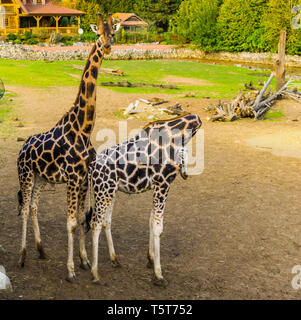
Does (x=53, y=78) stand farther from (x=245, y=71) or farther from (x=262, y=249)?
(x=262, y=249)

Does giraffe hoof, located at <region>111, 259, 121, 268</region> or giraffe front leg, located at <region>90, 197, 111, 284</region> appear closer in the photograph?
giraffe front leg, located at <region>90, 197, 111, 284</region>

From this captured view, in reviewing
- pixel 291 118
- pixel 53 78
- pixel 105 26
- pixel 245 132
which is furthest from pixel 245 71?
pixel 105 26

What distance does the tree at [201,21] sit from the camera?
6219 cm

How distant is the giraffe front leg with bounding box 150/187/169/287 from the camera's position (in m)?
6.62

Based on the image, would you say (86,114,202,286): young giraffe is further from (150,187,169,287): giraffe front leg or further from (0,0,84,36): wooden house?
(0,0,84,36): wooden house

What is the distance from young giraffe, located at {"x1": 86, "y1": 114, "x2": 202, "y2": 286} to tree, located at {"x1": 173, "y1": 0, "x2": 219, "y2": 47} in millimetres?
58534

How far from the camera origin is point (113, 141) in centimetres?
1523

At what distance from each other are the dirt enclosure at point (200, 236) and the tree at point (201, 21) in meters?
50.7

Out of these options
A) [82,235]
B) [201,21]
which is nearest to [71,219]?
[82,235]

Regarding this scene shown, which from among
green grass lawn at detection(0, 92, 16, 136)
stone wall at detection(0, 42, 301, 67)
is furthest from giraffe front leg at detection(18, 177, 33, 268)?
stone wall at detection(0, 42, 301, 67)

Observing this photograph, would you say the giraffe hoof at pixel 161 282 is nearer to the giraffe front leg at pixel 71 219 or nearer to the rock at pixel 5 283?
the giraffe front leg at pixel 71 219

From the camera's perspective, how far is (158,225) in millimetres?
6656

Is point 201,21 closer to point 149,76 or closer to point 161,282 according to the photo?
point 149,76

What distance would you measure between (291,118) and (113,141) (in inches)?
367
